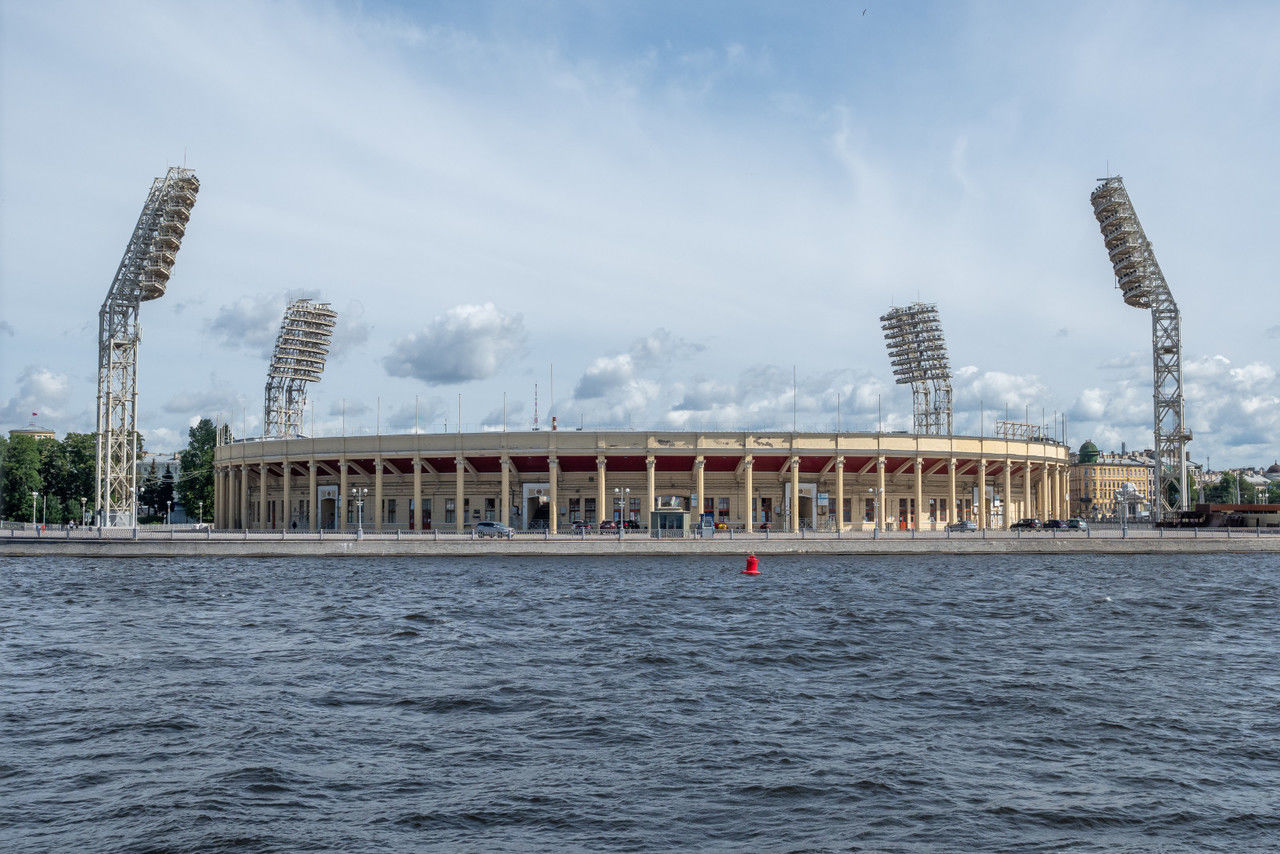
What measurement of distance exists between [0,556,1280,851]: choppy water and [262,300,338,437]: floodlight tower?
8444 cm

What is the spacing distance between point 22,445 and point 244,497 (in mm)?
45961

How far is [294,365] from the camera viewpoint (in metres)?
118

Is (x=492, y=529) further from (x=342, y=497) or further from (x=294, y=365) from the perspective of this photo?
(x=294, y=365)

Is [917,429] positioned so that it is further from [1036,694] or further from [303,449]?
[1036,694]

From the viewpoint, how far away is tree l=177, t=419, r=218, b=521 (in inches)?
4862

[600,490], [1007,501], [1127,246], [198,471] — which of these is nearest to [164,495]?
[198,471]

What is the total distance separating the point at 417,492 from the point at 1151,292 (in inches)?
2850

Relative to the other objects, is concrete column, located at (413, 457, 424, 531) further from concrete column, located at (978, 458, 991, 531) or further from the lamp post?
concrete column, located at (978, 458, 991, 531)

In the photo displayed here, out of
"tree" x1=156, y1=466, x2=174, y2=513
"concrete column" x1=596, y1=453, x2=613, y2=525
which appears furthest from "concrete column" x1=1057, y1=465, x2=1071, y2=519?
"tree" x1=156, y1=466, x2=174, y2=513

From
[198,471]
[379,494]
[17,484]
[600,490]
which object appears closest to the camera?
[600,490]

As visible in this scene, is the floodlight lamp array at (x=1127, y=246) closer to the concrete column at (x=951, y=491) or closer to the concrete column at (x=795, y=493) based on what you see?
the concrete column at (x=951, y=491)

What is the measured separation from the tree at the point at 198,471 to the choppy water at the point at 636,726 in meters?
92.4

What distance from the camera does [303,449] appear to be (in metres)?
87.9

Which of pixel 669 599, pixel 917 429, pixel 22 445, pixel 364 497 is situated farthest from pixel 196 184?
pixel 917 429
